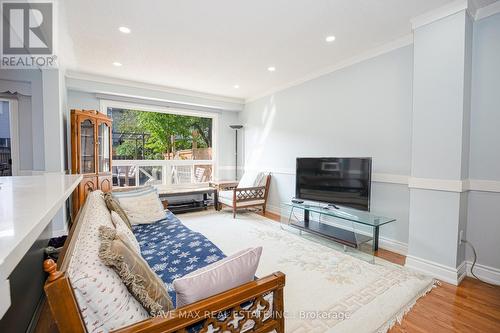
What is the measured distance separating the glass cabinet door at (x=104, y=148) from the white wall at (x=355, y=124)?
9.88 ft

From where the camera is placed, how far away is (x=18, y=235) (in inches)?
24.2

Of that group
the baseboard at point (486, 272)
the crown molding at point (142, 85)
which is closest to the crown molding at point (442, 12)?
the baseboard at point (486, 272)

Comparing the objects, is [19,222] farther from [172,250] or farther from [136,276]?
[172,250]


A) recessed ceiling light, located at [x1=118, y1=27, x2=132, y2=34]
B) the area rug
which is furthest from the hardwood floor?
recessed ceiling light, located at [x1=118, y1=27, x2=132, y2=34]

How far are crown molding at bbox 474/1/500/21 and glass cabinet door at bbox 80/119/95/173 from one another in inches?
197

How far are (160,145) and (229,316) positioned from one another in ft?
15.4

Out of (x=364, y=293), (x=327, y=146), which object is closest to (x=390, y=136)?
A: (x=327, y=146)

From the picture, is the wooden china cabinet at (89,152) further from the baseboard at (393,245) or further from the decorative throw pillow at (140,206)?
the baseboard at (393,245)

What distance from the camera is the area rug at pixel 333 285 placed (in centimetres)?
170

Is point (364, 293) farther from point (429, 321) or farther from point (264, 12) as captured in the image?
point (264, 12)

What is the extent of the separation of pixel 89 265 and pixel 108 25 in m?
2.60

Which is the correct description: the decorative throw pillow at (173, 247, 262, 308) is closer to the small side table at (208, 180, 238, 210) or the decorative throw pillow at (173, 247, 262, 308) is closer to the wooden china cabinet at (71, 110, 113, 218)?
the wooden china cabinet at (71, 110, 113, 218)

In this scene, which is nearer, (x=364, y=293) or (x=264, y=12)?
(x=364, y=293)

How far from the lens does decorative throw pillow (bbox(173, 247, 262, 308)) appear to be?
961 mm
